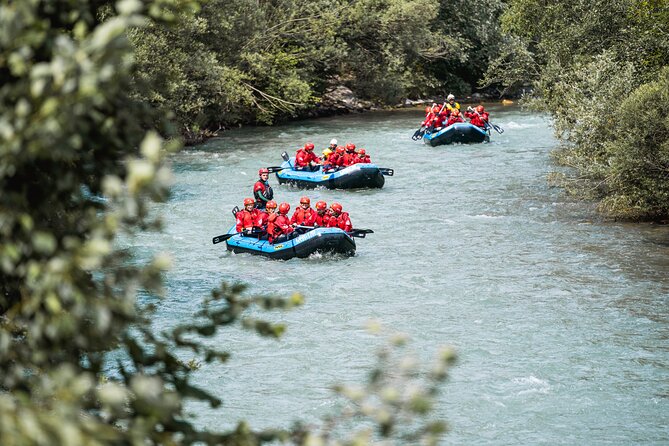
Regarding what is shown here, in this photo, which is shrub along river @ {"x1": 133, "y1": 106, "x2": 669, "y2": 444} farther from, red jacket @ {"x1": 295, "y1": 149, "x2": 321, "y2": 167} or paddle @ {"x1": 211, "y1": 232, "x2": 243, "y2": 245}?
red jacket @ {"x1": 295, "y1": 149, "x2": 321, "y2": 167}

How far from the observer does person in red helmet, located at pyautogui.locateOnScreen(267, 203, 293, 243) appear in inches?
696

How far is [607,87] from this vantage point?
20.0 m

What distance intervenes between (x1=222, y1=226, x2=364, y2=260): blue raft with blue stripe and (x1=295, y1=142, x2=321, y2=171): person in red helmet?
8192 mm

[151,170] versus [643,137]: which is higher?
[151,170]

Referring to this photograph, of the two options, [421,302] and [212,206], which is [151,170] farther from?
[212,206]

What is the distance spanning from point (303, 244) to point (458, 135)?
15.0m

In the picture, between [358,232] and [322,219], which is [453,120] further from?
[358,232]

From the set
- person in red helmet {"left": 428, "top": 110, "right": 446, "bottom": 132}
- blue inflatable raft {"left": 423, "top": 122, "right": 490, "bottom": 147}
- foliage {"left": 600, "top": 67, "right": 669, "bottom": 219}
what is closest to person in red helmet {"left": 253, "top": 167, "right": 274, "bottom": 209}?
foliage {"left": 600, "top": 67, "right": 669, "bottom": 219}

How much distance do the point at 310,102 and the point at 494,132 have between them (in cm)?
835

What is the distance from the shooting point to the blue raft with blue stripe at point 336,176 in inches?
952

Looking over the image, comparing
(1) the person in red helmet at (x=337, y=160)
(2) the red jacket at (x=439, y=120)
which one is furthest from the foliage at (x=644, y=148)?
(2) the red jacket at (x=439, y=120)

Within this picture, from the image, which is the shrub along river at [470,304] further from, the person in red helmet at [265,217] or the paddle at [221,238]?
the person in red helmet at [265,217]

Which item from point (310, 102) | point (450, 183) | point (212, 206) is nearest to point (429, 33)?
point (310, 102)

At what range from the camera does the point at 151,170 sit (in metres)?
2.44
